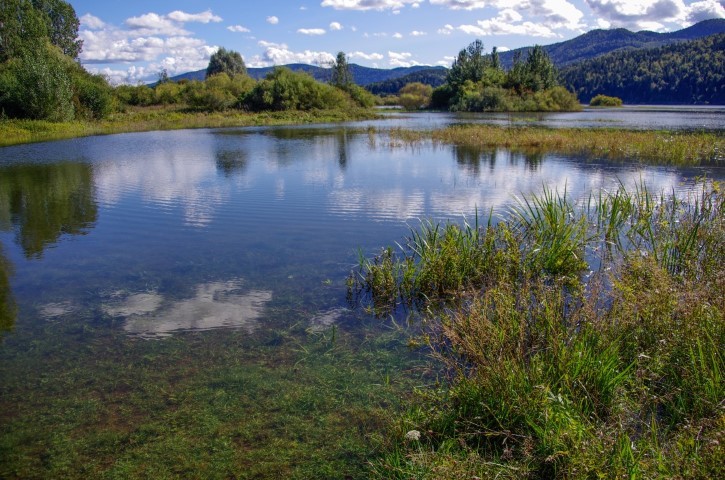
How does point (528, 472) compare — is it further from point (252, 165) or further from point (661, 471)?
point (252, 165)

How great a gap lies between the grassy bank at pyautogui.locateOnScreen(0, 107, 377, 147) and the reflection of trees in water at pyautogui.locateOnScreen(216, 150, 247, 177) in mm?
15075

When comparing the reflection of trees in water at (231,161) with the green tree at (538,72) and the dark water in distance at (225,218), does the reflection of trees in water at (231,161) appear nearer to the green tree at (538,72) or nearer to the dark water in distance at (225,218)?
the dark water in distance at (225,218)

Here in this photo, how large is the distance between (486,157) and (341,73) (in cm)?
7179

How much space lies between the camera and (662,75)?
147 m

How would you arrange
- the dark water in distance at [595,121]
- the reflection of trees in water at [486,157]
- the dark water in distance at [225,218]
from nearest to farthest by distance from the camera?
the dark water in distance at [225,218], the reflection of trees in water at [486,157], the dark water in distance at [595,121]

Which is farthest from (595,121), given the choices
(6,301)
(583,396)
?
(6,301)

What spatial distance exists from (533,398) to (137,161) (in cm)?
2365

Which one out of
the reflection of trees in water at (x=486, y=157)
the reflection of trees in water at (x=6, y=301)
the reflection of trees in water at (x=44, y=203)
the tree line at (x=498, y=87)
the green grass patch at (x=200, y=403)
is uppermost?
the tree line at (x=498, y=87)

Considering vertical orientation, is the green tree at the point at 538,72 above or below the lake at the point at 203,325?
above

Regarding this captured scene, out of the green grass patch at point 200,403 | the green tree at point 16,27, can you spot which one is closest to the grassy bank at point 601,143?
the green grass patch at point 200,403

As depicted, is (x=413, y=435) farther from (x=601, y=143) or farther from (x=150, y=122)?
(x=150, y=122)

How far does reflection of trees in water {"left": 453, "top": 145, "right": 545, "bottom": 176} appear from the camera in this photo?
20797mm

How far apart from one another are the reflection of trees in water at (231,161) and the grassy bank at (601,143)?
33.4 feet

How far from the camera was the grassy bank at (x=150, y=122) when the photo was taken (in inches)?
1356
